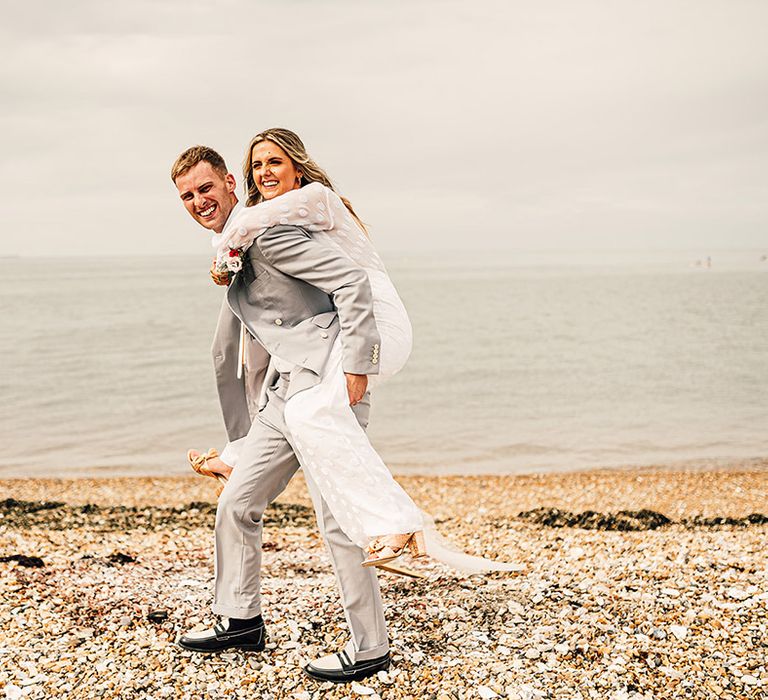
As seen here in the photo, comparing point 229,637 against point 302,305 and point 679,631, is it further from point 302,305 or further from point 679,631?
point 679,631

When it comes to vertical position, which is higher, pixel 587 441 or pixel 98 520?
pixel 98 520

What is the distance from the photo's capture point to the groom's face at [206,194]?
3.64 meters

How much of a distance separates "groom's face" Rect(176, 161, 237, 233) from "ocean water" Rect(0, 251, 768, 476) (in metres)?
8.79

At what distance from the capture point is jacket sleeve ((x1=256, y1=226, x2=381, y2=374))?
3256 mm

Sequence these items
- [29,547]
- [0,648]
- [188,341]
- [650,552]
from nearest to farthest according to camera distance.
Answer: [0,648]
[650,552]
[29,547]
[188,341]

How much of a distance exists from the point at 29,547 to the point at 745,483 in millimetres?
8761

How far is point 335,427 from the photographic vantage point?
332cm

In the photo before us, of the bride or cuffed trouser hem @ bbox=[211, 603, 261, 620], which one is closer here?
the bride

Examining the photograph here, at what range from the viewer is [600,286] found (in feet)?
200

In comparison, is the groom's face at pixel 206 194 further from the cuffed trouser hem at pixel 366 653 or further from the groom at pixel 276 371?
the cuffed trouser hem at pixel 366 653

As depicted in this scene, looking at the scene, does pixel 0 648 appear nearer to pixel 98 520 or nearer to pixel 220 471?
pixel 220 471

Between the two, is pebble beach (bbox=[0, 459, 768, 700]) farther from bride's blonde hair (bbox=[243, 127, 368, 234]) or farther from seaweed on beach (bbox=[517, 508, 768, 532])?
bride's blonde hair (bbox=[243, 127, 368, 234])

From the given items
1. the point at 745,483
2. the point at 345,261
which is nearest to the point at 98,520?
the point at 345,261

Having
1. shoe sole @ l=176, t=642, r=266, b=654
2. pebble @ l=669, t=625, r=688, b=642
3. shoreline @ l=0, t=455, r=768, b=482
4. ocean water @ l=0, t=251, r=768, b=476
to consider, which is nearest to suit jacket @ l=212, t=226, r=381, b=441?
shoe sole @ l=176, t=642, r=266, b=654
